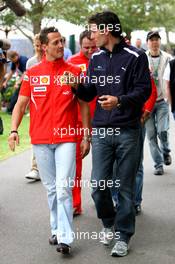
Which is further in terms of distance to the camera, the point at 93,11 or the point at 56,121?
the point at 93,11

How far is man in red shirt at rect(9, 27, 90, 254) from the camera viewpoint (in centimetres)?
567

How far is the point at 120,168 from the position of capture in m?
5.68

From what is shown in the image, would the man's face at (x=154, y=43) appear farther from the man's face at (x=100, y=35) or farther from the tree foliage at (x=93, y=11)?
the tree foliage at (x=93, y=11)

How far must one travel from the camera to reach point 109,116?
558 cm

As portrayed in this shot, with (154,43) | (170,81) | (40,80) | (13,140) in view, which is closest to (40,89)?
(40,80)

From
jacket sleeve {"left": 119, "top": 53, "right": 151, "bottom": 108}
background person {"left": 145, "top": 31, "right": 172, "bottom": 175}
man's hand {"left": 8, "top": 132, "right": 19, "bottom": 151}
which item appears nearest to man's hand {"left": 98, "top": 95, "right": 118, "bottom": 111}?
jacket sleeve {"left": 119, "top": 53, "right": 151, "bottom": 108}

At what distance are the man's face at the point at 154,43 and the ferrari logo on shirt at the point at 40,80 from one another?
3509mm

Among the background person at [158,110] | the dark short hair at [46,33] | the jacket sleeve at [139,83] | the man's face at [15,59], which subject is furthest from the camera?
the man's face at [15,59]

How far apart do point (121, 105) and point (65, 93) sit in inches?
24.9

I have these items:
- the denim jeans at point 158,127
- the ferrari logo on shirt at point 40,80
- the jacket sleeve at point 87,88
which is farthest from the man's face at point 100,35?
the denim jeans at point 158,127

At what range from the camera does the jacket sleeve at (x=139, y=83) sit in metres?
5.37

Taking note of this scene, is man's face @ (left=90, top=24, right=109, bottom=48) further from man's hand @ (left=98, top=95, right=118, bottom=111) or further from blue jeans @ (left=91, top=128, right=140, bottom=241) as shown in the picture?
blue jeans @ (left=91, top=128, right=140, bottom=241)

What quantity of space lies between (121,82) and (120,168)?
2.61ft

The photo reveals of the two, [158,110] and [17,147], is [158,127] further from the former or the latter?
[17,147]
